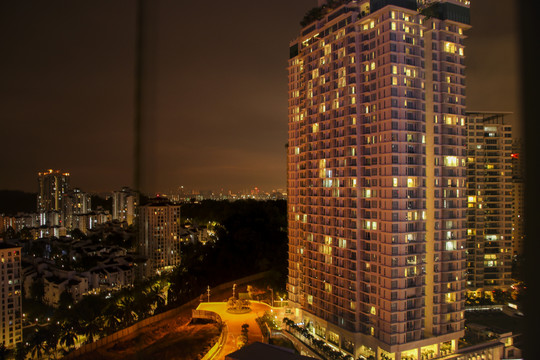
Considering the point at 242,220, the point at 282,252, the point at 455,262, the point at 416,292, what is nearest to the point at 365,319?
the point at 416,292

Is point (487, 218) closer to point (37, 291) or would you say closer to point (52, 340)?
point (52, 340)

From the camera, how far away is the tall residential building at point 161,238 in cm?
2139

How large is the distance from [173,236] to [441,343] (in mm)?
17137

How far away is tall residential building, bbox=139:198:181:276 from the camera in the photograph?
842 inches

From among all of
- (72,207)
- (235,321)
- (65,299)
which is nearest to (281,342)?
(235,321)

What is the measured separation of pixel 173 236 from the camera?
22.9 m

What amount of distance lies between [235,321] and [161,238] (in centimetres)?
1219

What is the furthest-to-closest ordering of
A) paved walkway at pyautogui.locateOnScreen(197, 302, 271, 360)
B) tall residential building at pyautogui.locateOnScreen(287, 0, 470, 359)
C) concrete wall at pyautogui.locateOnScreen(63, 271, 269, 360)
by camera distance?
concrete wall at pyautogui.locateOnScreen(63, 271, 269, 360) < paved walkway at pyautogui.locateOnScreen(197, 302, 271, 360) < tall residential building at pyautogui.locateOnScreen(287, 0, 470, 359)

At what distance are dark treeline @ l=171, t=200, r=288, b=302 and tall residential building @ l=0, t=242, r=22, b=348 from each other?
18.2 feet

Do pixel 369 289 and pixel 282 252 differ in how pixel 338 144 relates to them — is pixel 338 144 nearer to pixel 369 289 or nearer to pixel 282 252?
pixel 369 289

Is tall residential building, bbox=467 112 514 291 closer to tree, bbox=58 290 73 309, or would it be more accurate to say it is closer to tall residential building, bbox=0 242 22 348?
tree, bbox=58 290 73 309

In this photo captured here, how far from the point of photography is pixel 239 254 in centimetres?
1880

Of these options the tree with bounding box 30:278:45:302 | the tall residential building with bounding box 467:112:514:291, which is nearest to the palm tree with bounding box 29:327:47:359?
the tree with bounding box 30:278:45:302

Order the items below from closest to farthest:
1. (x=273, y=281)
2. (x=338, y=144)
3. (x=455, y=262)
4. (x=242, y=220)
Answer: (x=455, y=262)
(x=338, y=144)
(x=273, y=281)
(x=242, y=220)
